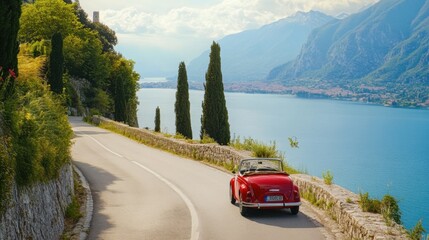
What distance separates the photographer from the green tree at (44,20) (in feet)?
A: 221

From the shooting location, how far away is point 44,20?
68312mm

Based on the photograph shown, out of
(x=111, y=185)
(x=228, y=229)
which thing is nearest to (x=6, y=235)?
(x=228, y=229)

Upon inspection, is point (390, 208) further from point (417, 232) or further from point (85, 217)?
point (85, 217)

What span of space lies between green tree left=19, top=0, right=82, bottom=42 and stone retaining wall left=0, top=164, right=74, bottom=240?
2379 inches

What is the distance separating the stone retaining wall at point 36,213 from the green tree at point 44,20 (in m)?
60.4

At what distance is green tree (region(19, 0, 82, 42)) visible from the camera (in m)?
67.4

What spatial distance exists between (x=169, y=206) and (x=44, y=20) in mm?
60742

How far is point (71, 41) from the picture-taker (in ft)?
224

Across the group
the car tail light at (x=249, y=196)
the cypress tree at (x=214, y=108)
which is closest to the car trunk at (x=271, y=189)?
the car tail light at (x=249, y=196)

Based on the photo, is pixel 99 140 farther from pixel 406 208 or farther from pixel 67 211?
pixel 406 208

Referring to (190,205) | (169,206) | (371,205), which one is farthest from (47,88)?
(371,205)

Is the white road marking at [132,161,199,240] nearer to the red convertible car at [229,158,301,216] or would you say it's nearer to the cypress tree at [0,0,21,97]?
the red convertible car at [229,158,301,216]

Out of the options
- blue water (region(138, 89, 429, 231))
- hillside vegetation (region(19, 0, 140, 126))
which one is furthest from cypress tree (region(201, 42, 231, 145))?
hillside vegetation (region(19, 0, 140, 126))

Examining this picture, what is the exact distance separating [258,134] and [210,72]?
4210 inches
